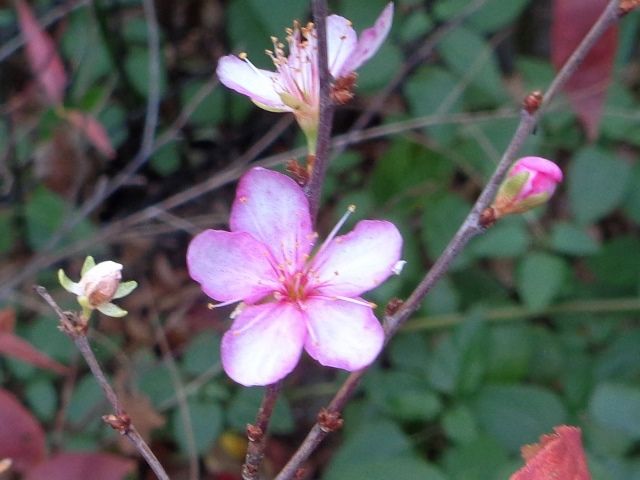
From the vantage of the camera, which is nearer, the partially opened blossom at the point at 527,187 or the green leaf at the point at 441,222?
the partially opened blossom at the point at 527,187

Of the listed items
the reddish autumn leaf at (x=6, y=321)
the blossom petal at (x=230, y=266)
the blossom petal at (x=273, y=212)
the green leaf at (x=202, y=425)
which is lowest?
the green leaf at (x=202, y=425)

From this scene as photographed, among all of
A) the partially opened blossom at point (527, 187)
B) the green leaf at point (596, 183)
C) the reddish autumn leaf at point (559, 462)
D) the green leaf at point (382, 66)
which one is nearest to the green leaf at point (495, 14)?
the green leaf at point (382, 66)

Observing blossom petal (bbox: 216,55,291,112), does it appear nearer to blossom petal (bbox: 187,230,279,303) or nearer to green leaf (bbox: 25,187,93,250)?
blossom petal (bbox: 187,230,279,303)

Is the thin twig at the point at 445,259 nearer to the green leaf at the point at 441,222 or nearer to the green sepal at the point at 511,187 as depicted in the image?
the green sepal at the point at 511,187

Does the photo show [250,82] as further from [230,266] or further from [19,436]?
[19,436]

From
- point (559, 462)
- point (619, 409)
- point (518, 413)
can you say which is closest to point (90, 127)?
point (518, 413)

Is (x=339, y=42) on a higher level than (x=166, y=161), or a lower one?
higher

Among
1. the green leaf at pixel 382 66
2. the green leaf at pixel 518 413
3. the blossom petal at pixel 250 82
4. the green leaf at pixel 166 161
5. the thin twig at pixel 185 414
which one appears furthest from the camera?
the green leaf at pixel 166 161
